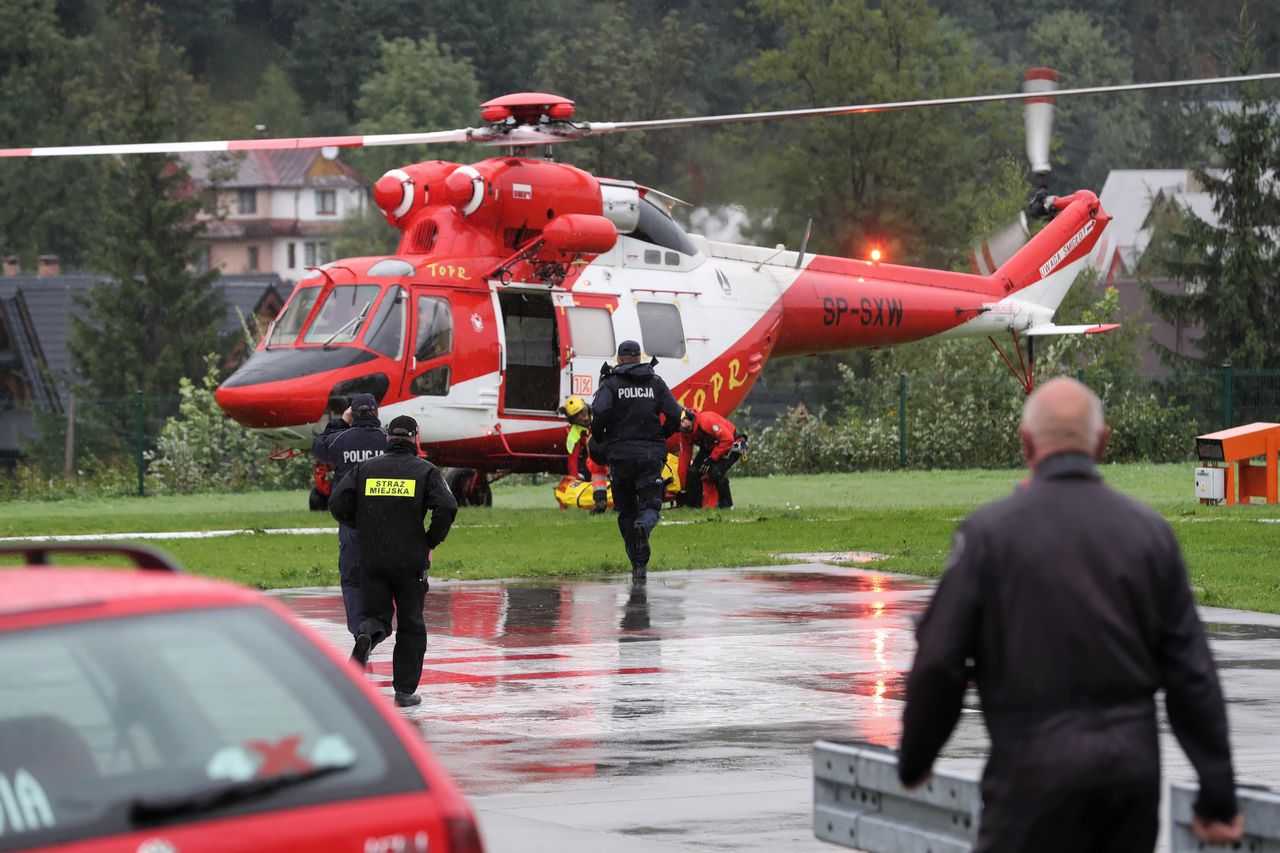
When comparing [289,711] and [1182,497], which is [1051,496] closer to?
[289,711]

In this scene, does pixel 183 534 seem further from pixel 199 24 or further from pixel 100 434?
pixel 199 24

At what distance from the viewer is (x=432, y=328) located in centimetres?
2428

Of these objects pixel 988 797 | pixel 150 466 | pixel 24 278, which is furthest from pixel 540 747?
pixel 24 278

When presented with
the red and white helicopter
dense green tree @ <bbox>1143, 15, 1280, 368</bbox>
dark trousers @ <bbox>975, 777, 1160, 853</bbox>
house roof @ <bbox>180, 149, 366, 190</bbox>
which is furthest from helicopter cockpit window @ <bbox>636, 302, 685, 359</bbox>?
house roof @ <bbox>180, 149, 366, 190</bbox>

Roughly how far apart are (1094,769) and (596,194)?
780 inches

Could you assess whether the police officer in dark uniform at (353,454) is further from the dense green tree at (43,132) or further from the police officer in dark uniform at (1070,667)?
the dense green tree at (43,132)

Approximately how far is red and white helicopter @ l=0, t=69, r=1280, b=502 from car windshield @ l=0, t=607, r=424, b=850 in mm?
16860

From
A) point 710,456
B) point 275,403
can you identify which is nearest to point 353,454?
point 275,403

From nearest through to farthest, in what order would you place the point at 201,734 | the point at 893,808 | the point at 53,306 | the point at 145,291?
the point at 201,734
the point at 893,808
the point at 145,291
the point at 53,306

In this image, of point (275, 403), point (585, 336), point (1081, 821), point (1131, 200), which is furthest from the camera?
point (1131, 200)

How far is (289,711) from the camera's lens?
4.88 meters

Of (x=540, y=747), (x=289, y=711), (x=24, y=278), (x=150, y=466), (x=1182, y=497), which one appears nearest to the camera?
(x=289, y=711)

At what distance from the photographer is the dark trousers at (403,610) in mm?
12422

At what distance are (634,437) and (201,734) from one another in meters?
14.1
